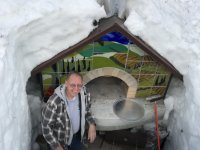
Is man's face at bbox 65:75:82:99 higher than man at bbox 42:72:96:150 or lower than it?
higher

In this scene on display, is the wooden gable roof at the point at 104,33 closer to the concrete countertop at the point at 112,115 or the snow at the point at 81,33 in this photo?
the snow at the point at 81,33

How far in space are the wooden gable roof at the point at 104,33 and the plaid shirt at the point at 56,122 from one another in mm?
644

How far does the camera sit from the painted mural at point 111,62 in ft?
14.1

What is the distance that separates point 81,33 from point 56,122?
1.28 m

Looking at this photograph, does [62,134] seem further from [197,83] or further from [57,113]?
[197,83]

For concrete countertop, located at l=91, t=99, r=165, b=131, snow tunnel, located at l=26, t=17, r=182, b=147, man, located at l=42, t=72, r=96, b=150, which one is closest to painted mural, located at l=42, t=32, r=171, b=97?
snow tunnel, located at l=26, t=17, r=182, b=147

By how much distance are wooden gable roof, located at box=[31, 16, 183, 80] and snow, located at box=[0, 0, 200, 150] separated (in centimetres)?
7

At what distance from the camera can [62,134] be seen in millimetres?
4086

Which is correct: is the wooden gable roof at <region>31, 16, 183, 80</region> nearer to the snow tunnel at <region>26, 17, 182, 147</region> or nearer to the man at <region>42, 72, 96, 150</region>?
the snow tunnel at <region>26, 17, 182, 147</region>

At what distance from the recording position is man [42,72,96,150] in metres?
3.75

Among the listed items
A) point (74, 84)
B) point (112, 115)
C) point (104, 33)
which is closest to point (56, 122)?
point (74, 84)

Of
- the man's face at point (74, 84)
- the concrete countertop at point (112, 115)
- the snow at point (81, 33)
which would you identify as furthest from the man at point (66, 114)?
the concrete countertop at point (112, 115)

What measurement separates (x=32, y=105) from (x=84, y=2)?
1.88 m

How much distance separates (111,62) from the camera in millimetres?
4512
